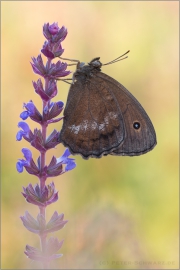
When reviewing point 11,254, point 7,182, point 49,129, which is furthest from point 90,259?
point 49,129

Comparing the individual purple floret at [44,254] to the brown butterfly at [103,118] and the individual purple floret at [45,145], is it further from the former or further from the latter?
the brown butterfly at [103,118]

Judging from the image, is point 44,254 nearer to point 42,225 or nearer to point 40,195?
point 42,225

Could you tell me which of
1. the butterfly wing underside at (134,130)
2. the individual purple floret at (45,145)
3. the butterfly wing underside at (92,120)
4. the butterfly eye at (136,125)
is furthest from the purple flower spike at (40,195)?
the butterfly eye at (136,125)

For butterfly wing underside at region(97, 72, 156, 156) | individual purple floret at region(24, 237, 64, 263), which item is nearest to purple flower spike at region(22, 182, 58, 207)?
individual purple floret at region(24, 237, 64, 263)

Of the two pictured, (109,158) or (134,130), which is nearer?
(134,130)

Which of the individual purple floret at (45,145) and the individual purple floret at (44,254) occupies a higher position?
the individual purple floret at (45,145)

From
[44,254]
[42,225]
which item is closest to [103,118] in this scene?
[42,225]

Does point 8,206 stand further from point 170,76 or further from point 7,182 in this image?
point 170,76
